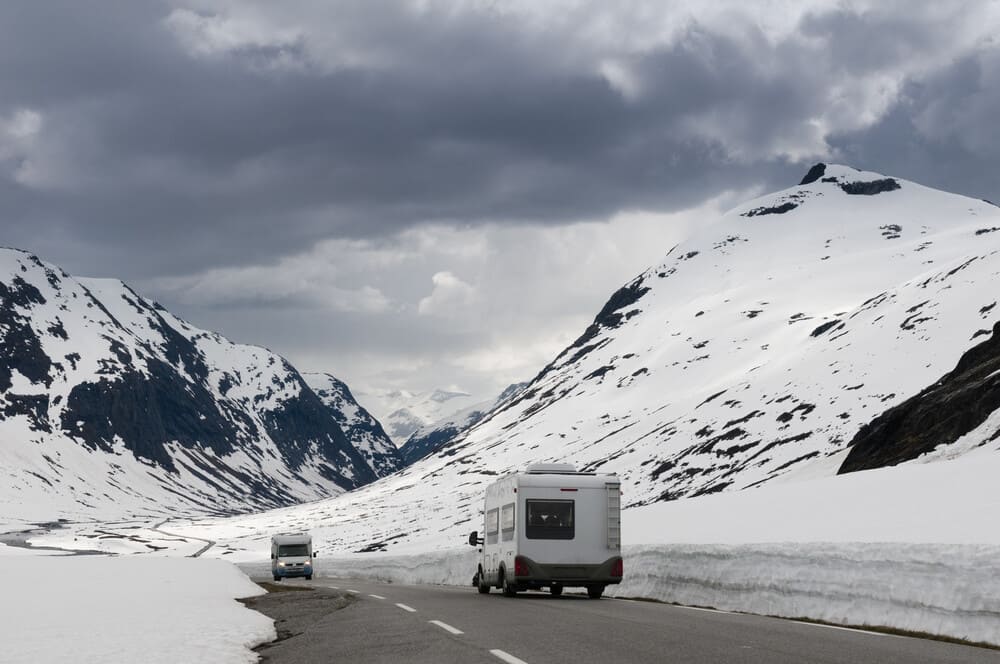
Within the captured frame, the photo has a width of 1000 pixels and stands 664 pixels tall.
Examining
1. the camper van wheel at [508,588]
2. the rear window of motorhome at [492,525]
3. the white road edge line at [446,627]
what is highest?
the rear window of motorhome at [492,525]

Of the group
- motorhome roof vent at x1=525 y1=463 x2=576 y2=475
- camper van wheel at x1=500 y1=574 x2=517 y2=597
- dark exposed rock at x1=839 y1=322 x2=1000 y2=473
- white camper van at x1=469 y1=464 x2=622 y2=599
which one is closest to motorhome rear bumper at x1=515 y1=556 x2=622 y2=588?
white camper van at x1=469 y1=464 x2=622 y2=599

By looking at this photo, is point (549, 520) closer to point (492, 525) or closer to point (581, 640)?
point (492, 525)

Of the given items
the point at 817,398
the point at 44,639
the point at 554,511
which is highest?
the point at 817,398

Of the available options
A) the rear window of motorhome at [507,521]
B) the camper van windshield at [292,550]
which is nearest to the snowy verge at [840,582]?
the rear window of motorhome at [507,521]

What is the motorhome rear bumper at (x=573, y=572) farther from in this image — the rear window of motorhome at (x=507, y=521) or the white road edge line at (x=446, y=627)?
the white road edge line at (x=446, y=627)

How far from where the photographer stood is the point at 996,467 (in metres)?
33.0

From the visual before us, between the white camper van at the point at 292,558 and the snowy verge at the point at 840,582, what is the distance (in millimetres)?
37698

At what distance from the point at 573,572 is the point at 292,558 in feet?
132

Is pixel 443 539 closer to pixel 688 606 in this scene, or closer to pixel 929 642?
pixel 688 606

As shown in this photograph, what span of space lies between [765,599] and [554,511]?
787 cm

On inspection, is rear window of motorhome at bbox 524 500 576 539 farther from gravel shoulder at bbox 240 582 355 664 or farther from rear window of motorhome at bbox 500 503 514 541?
gravel shoulder at bbox 240 582 355 664

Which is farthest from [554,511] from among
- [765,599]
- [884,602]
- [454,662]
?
[454,662]

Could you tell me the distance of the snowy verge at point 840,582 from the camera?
15797 mm

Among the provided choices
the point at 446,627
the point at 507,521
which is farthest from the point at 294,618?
the point at 507,521
